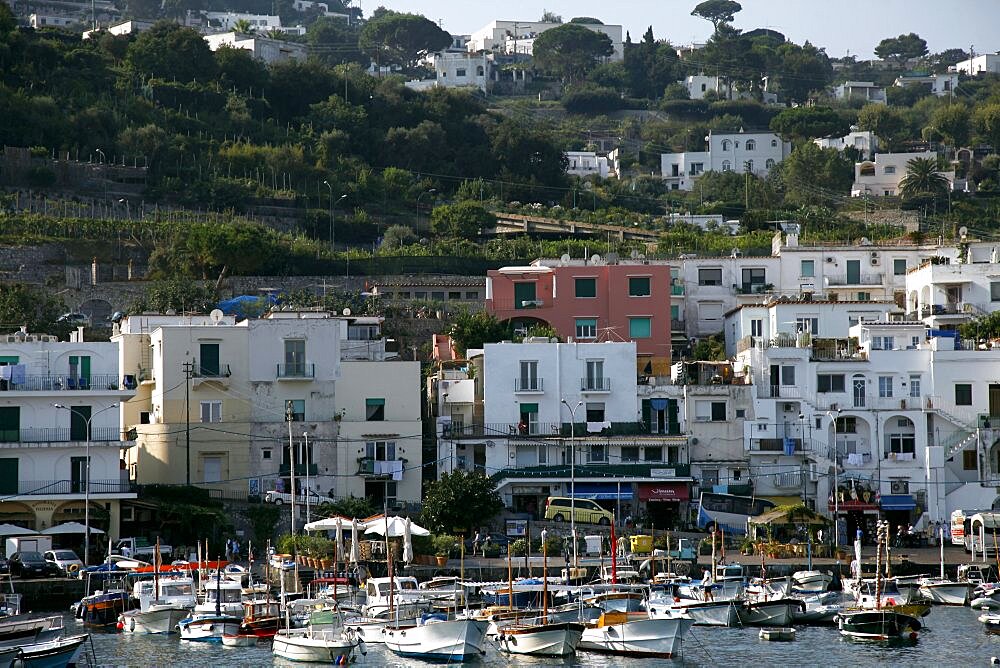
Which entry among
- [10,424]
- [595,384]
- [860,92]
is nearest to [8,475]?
[10,424]

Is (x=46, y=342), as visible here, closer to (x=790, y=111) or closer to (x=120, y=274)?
(x=120, y=274)

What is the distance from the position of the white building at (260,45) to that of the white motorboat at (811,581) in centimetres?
10598

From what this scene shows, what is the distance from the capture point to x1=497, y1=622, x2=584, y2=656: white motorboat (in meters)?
50.2

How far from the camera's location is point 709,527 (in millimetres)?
70625

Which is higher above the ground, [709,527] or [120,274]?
[120,274]

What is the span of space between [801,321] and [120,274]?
3543 cm

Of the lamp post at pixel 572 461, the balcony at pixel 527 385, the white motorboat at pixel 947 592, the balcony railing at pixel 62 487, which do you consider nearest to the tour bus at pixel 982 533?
the white motorboat at pixel 947 592

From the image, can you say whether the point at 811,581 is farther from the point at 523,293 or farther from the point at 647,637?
the point at 523,293

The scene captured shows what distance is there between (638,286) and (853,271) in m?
11.8

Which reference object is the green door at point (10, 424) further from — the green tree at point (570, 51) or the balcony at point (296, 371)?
the green tree at point (570, 51)

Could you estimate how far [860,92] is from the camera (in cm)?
19750

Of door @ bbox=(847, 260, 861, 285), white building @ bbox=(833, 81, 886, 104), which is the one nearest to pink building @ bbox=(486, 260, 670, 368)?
door @ bbox=(847, 260, 861, 285)

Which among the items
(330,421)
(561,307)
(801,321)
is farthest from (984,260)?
(330,421)

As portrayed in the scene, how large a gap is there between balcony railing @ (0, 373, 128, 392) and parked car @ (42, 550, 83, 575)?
22.0ft
